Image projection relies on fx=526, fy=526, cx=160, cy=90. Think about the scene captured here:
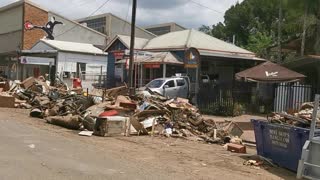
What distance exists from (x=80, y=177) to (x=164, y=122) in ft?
30.7

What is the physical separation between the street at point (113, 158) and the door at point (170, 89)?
14790 millimetres

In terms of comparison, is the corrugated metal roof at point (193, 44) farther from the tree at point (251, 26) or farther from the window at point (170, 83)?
the tree at point (251, 26)

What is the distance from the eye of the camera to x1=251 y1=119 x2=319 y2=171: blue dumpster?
11.2m

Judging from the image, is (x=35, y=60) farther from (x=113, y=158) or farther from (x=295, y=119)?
(x=295, y=119)

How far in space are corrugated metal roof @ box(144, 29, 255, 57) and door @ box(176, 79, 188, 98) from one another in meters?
4.93

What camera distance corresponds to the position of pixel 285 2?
32094mm

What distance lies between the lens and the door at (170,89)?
105 ft

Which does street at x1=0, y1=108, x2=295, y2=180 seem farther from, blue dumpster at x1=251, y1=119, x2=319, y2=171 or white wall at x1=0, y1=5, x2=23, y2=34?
white wall at x1=0, y1=5, x2=23, y2=34

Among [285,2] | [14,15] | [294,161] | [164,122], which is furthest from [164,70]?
[14,15]

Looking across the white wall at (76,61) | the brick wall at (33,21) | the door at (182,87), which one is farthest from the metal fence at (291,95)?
the brick wall at (33,21)

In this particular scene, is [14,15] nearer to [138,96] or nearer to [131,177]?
[138,96]

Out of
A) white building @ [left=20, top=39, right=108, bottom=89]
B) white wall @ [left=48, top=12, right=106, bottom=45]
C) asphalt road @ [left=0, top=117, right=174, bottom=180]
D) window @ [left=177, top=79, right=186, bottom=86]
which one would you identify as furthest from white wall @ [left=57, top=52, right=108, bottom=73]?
asphalt road @ [left=0, top=117, right=174, bottom=180]

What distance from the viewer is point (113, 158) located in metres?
12.1

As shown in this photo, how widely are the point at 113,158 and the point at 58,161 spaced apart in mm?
1450
